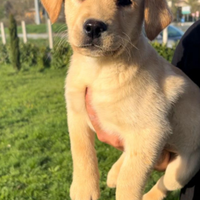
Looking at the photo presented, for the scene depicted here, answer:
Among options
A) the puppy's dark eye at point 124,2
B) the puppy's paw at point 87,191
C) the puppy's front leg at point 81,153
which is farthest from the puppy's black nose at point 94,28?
the puppy's paw at point 87,191

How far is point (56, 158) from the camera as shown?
4926 mm

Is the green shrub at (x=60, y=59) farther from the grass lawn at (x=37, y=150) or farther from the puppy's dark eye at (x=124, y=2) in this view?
the puppy's dark eye at (x=124, y=2)

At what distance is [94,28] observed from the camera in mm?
1802

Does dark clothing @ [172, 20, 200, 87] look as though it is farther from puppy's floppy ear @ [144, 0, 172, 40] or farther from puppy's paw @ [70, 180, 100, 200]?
puppy's paw @ [70, 180, 100, 200]

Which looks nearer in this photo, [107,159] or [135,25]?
[135,25]

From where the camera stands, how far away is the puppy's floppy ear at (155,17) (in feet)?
6.82

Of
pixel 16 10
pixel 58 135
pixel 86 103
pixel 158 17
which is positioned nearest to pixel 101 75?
pixel 86 103

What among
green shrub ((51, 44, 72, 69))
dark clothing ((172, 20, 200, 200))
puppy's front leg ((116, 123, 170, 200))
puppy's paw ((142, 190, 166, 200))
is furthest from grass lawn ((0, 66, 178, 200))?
green shrub ((51, 44, 72, 69))

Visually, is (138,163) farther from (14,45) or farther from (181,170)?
(14,45)

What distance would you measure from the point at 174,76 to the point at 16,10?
102 ft

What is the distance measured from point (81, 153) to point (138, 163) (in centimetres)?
46

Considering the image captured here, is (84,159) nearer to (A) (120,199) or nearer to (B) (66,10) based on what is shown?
(A) (120,199)

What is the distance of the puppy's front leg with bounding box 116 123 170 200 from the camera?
201 centimetres

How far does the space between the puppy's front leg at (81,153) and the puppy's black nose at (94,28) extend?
0.51 meters
